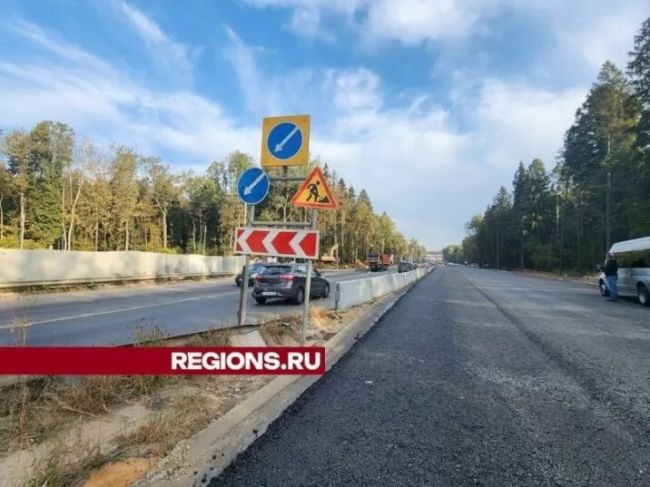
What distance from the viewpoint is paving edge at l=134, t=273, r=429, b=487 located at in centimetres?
282

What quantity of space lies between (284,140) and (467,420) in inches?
203

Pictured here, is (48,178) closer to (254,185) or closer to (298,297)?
(298,297)

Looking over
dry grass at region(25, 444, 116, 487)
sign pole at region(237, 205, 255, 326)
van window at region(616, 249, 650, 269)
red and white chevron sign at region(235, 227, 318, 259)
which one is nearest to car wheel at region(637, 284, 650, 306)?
van window at region(616, 249, 650, 269)

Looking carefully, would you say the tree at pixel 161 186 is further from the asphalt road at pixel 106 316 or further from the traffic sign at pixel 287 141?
the traffic sign at pixel 287 141

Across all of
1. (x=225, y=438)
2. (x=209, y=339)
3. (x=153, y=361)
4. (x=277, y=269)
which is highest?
(x=277, y=269)

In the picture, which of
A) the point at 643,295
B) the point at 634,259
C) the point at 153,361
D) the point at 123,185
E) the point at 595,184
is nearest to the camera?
the point at 153,361

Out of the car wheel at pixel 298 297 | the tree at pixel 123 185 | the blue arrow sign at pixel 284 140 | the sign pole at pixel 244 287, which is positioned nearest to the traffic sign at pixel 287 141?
the blue arrow sign at pixel 284 140

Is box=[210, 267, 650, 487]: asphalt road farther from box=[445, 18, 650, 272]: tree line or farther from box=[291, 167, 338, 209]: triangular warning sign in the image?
box=[445, 18, 650, 272]: tree line

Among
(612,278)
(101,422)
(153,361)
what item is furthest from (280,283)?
(612,278)

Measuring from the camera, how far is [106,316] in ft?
37.7

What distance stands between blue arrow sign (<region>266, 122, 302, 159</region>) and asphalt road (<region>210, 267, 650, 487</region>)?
11.7 ft

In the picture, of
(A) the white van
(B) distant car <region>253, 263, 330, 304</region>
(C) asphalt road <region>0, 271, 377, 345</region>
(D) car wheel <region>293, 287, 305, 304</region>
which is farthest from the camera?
(D) car wheel <region>293, 287, 305, 304</region>

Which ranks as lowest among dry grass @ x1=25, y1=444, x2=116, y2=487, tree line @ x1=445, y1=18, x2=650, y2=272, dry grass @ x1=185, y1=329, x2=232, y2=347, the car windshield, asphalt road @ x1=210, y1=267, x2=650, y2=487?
asphalt road @ x1=210, y1=267, x2=650, y2=487

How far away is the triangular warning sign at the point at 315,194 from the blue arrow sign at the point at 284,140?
53cm
